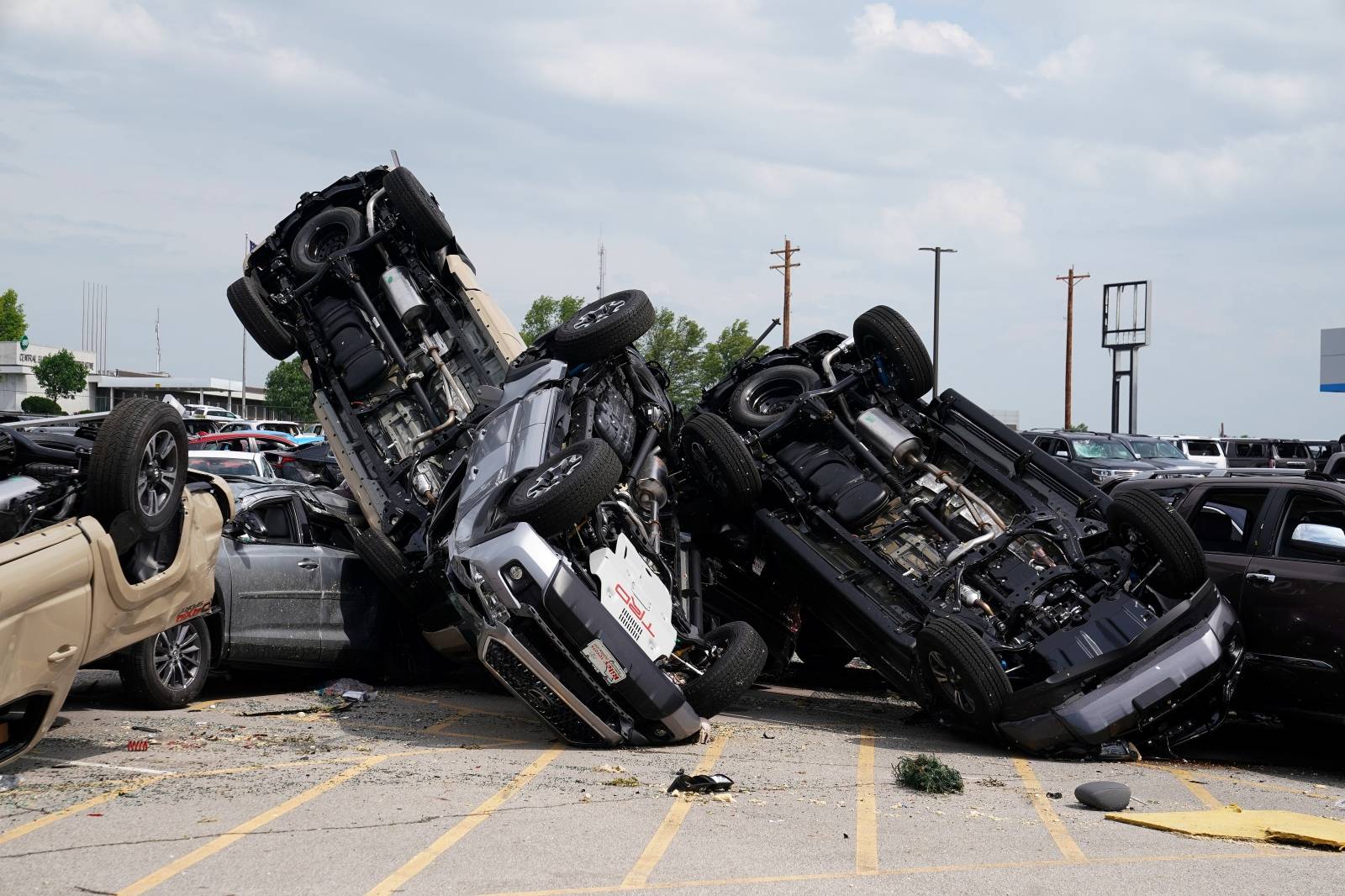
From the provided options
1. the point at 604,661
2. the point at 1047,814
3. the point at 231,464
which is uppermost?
the point at 231,464

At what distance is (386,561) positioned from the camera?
9430 millimetres

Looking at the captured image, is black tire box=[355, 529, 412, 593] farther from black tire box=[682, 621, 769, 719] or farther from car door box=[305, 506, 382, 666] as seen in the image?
black tire box=[682, 621, 769, 719]

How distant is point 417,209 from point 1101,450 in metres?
17.6

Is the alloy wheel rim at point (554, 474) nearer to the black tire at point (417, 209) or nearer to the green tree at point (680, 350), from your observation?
the black tire at point (417, 209)

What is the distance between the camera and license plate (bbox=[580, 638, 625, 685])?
23.9 feet

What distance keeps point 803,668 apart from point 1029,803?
4.89 m

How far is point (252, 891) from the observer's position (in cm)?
481

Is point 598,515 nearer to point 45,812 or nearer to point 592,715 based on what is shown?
point 592,715

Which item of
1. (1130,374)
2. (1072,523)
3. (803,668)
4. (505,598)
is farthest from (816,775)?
(1130,374)

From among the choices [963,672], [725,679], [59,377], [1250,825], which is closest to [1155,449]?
[963,672]

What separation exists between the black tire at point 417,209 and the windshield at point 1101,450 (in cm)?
1669

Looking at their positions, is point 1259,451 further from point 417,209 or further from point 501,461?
point 501,461

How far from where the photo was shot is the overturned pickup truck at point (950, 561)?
7.70 metres

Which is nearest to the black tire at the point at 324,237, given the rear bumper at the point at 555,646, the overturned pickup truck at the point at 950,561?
the overturned pickup truck at the point at 950,561
